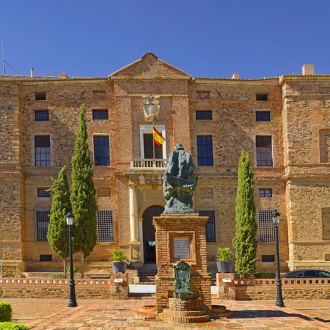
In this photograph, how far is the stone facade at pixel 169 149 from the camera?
3073 centimetres

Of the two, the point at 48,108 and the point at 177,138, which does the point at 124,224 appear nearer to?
the point at 177,138

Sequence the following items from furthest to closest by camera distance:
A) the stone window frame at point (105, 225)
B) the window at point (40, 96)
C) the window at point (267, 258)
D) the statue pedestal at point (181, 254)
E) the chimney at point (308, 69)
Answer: the chimney at point (308, 69)
the window at point (40, 96)
the window at point (267, 258)
the stone window frame at point (105, 225)
the statue pedestal at point (181, 254)

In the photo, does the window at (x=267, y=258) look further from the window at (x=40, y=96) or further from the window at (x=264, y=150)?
the window at (x=40, y=96)

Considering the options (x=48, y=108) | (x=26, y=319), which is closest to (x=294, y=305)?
(x=26, y=319)

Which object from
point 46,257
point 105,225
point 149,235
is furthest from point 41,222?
point 149,235

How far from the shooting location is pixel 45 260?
30781 mm

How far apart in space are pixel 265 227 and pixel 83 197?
11159 mm

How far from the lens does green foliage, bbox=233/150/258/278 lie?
28016mm

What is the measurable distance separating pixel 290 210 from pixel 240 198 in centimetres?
360

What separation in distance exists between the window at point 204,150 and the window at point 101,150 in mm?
5431

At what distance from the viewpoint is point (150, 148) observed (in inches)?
1256

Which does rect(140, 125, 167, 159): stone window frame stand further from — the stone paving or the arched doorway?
the stone paving

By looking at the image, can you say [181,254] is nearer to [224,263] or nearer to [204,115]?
[224,263]

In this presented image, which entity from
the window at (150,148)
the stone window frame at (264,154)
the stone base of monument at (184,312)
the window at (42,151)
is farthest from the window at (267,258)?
the stone base of monument at (184,312)
